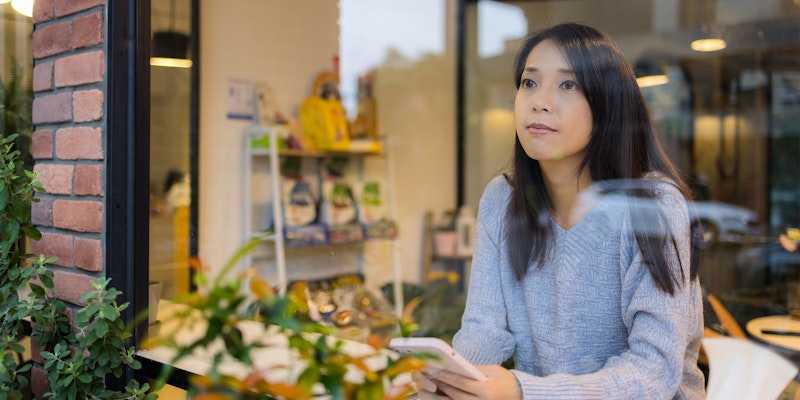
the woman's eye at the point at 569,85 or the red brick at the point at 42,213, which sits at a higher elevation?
the woman's eye at the point at 569,85

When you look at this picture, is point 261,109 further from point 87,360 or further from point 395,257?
point 87,360

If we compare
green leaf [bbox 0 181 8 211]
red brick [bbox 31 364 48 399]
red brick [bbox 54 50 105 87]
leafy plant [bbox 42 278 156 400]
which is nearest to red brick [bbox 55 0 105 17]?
red brick [bbox 54 50 105 87]

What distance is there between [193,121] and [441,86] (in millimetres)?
2387

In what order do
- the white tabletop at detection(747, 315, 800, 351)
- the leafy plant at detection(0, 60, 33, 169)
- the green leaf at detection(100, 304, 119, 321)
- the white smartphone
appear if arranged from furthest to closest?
the white tabletop at detection(747, 315, 800, 351) → the leafy plant at detection(0, 60, 33, 169) → the green leaf at detection(100, 304, 119, 321) → the white smartphone

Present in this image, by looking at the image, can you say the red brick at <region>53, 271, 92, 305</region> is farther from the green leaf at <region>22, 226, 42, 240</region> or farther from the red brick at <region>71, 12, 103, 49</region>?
the red brick at <region>71, 12, 103, 49</region>

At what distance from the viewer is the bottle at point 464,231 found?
4.94m

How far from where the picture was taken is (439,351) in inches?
38.4

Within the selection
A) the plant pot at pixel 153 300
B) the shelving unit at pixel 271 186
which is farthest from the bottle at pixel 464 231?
the plant pot at pixel 153 300

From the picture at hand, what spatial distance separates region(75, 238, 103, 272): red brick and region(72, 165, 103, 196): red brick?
0.12 meters

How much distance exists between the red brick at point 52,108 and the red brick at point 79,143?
0.13 feet

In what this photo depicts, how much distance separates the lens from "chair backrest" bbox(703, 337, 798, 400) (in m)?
1.97

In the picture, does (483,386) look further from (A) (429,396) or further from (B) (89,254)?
(B) (89,254)

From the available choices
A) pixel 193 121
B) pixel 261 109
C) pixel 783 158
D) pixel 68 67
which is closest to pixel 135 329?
pixel 68 67

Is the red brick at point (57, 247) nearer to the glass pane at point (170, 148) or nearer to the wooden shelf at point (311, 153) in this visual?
the glass pane at point (170, 148)
